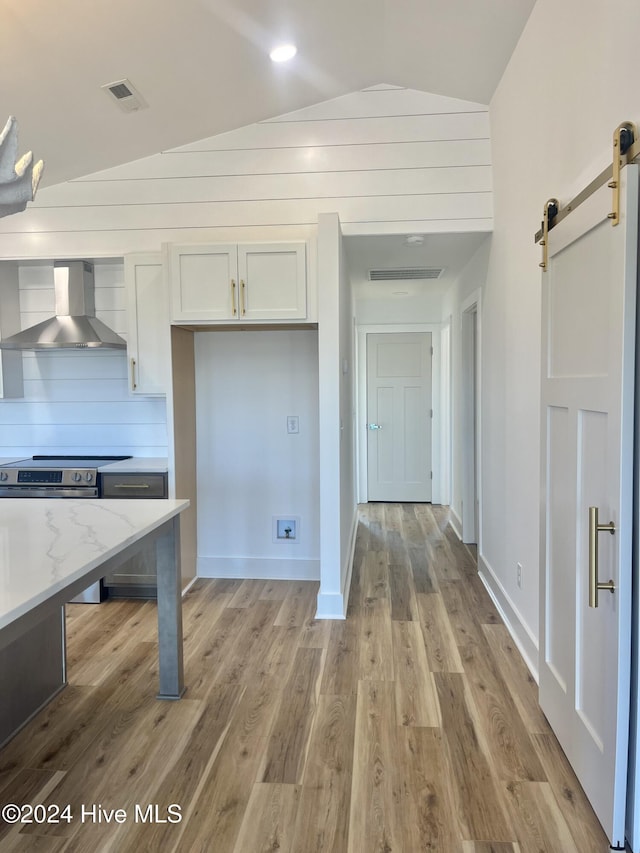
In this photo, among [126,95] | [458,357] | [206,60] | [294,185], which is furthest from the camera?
[458,357]

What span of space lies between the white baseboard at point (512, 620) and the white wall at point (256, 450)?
116cm

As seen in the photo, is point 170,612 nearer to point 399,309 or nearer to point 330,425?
point 330,425

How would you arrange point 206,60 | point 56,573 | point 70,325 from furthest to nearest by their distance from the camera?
point 70,325 < point 206,60 < point 56,573

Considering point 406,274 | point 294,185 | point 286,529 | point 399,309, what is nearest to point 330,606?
point 286,529

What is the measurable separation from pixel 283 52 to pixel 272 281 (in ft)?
3.78

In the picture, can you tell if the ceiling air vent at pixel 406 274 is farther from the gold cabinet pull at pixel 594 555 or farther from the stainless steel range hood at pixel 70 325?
the gold cabinet pull at pixel 594 555

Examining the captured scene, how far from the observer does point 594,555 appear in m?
1.55

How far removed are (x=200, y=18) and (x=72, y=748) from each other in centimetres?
305

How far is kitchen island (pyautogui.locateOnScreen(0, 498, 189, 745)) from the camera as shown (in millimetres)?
1394

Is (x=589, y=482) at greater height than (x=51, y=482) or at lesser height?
greater

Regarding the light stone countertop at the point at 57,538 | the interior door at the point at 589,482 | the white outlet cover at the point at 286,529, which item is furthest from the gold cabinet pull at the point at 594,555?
the white outlet cover at the point at 286,529

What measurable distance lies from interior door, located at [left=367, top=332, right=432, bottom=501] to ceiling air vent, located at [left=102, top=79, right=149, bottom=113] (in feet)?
12.3

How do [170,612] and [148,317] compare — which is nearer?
[170,612]

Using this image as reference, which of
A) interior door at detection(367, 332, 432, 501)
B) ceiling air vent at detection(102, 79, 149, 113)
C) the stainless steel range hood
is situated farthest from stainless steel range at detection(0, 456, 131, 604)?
interior door at detection(367, 332, 432, 501)
